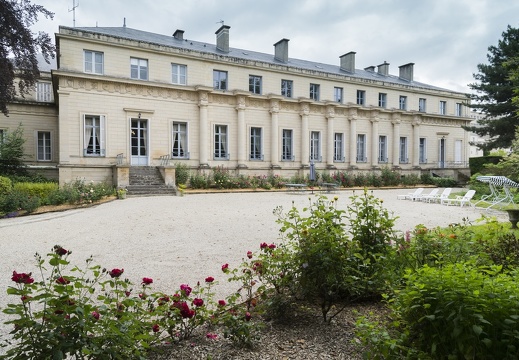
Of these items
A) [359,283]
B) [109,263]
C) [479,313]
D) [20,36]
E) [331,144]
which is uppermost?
[20,36]

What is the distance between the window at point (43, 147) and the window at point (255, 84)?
44.9ft

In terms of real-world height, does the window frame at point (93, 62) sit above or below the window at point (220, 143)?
above

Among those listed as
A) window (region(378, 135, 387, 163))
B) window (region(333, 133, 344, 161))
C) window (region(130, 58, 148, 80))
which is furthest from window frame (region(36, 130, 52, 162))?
window (region(378, 135, 387, 163))

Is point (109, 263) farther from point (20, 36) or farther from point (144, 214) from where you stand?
point (20, 36)

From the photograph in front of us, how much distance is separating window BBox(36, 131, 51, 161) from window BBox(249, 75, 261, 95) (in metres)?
13.7

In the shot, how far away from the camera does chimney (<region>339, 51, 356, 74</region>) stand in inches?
1206

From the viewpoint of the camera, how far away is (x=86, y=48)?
18828 millimetres

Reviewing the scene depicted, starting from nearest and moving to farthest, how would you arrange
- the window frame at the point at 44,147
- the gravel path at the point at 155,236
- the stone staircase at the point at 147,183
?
the gravel path at the point at 155,236 < the stone staircase at the point at 147,183 < the window frame at the point at 44,147

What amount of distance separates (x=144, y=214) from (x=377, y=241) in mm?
8798

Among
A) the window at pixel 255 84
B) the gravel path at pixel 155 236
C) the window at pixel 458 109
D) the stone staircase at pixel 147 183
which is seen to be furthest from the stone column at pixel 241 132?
the window at pixel 458 109

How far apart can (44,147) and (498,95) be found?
3192cm

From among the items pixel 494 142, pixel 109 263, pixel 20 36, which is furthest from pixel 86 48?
pixel 494 142

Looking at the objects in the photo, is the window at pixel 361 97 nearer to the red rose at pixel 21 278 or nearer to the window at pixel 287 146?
the window at pixel 287 146

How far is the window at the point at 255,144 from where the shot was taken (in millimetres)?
24281
